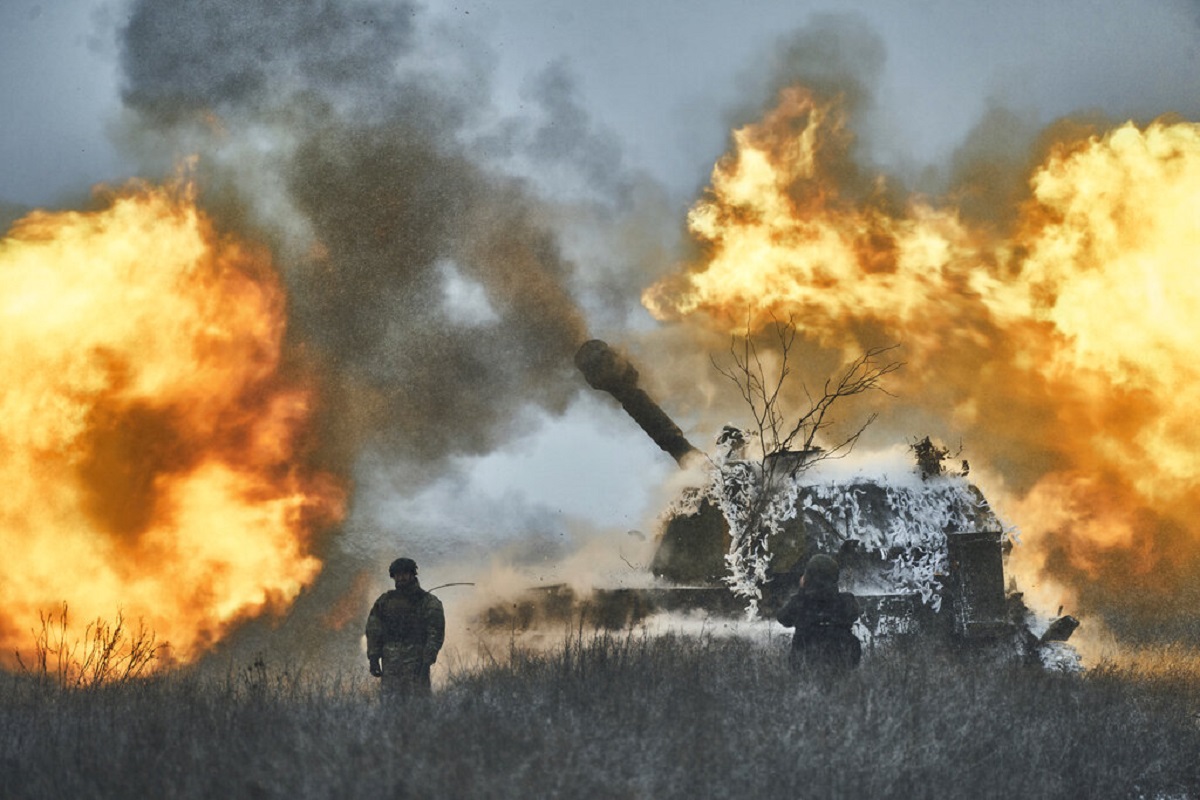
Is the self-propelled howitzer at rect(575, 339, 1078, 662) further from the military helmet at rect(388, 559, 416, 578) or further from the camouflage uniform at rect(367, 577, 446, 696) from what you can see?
the military helmet at rect(388, 559, 416, 578)

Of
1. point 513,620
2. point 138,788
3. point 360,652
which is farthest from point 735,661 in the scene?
point 360,652

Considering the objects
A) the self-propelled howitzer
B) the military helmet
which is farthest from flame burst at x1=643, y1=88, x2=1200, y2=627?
the military helmet

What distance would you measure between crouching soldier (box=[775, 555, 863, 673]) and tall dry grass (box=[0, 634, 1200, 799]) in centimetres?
29

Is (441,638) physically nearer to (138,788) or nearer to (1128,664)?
(138,788)

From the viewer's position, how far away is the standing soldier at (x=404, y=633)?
9812 mm

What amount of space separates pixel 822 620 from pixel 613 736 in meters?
3.03

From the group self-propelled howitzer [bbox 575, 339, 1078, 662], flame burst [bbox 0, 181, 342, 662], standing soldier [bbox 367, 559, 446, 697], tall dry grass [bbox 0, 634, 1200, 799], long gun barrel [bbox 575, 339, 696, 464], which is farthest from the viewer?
flame burst [bbox 0, 181, 342, 662]

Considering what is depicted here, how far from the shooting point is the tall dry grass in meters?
6.84

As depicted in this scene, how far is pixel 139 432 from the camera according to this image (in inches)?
620

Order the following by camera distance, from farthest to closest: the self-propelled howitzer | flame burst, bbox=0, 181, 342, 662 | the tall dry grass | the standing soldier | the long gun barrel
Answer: flame burst, bbox=0, 181, 342, 662
the long gun barrel
the self-propelled howitzer
the standing soldier
the tall dry grass

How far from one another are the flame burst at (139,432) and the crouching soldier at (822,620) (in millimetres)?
9380

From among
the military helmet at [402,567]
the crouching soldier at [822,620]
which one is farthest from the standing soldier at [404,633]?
the crouching soldier at [822,620]

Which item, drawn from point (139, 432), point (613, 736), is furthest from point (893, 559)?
point (139, 432)

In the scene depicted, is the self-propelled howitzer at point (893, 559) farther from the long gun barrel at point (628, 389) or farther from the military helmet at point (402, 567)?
the military helmet at point (402, 567)
